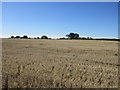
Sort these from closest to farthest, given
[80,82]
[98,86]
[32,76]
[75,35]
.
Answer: [98,86] < [80,82] < [32,76] < [75,35]

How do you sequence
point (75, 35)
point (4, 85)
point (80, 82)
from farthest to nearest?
point (75, 35) < point (80, 82) < point (4, 85)

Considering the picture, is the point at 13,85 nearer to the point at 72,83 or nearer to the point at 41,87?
the point at 41,87

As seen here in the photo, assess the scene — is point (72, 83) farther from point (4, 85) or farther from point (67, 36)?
point (67, 36)

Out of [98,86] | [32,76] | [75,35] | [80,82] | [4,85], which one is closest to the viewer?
[4,85]

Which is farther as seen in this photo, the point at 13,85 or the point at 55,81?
the point at 55,81

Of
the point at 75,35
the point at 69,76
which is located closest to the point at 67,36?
the point at 75,35

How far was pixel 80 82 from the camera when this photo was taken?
781 cm

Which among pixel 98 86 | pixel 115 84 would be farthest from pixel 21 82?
pixel 115 84

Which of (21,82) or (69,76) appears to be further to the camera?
(69,76)

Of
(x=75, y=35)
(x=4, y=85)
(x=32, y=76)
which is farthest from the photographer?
(x=75, y=35)

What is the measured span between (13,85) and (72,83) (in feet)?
6.85

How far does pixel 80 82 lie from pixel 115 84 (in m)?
1.32

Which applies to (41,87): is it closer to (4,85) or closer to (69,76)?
(4,85)

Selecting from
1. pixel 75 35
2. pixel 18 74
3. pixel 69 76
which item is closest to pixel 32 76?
pixel 18 74
